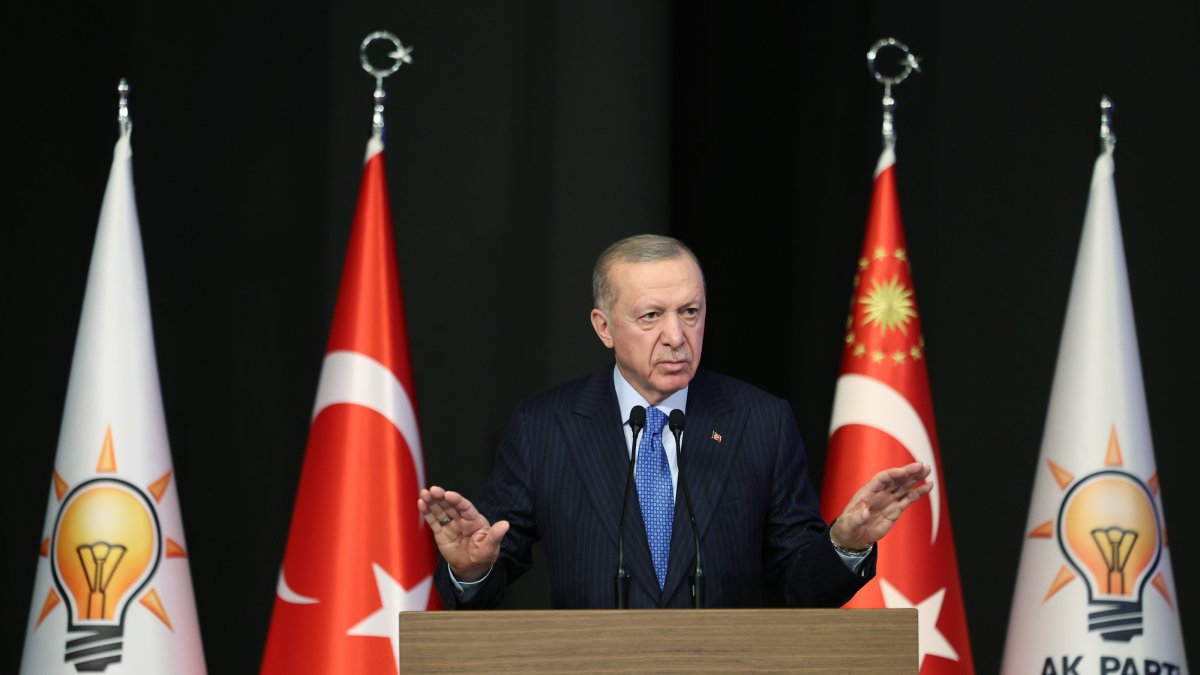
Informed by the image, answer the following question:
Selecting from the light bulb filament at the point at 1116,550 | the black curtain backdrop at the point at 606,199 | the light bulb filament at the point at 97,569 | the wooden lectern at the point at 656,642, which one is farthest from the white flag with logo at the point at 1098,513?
the light bulb filament at the point at 97,569

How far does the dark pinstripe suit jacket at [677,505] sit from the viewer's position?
255 cm

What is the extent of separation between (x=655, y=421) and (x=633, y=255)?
332 millimetres

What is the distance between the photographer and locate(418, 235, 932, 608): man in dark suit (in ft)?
8.35

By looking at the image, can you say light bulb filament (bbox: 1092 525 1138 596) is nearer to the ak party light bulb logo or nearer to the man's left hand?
the man's left hand

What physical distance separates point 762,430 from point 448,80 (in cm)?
227

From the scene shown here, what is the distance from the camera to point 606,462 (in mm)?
2678

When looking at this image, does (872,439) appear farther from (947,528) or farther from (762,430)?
(762,430)

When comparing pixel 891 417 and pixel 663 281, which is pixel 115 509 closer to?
pixel 663 281

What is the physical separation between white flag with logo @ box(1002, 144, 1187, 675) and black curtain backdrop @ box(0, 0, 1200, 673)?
0.67 m

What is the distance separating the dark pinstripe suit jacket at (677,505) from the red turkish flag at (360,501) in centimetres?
97

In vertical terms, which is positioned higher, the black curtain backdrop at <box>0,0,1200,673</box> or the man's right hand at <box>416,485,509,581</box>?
the black curtain backdrop at <box>0,0,1200,673</box>

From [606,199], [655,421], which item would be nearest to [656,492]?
[655,421]

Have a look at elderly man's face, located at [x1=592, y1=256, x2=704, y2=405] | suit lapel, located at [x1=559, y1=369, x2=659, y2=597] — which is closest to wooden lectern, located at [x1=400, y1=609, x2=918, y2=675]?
suit lapel, located at [x1=559, y1=369, x2=659, y2=597]

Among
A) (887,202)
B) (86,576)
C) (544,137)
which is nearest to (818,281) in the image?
(887,202)
